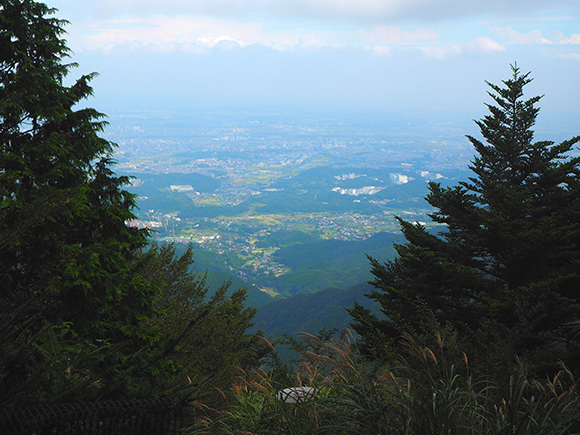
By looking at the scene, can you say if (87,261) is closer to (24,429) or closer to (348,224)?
(24,429)

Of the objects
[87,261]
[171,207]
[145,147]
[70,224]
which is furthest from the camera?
[145,147]

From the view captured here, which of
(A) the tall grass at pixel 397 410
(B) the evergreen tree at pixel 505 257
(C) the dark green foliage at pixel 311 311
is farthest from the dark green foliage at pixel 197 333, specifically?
(C) the dark green foliage at pixel 311 311

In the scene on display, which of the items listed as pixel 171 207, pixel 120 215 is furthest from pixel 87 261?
pixel 171 207

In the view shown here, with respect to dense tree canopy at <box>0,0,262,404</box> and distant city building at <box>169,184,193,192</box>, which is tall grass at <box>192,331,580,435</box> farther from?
distant city building at <box>169,184,193,192</box>

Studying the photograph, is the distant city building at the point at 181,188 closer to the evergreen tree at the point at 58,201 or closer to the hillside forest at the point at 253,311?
the hillside forest at the point at 253,311

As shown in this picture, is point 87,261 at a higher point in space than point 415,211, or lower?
higher
